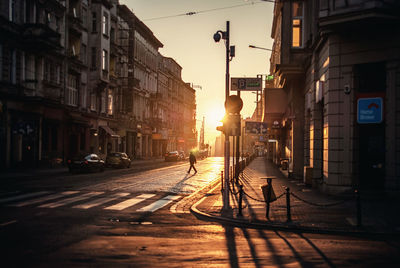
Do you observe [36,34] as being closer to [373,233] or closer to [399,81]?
[399,81]

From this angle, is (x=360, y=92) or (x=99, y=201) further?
(x=360, y=92)

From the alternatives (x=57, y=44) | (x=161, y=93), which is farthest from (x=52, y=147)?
(x=161, y=93)

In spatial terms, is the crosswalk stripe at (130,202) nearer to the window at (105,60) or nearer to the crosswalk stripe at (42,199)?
the crosswalk stripe at (42,199)

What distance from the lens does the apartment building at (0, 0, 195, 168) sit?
96.8 feet

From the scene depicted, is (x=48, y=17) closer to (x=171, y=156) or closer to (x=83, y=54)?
(x=83, y=54)

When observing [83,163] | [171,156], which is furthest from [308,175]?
[171,156]

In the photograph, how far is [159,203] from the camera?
584 inches

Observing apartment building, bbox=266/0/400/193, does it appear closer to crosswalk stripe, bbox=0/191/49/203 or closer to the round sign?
the round sign

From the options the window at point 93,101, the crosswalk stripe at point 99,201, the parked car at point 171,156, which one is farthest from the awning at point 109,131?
the crosswalk stripe at point 99,201

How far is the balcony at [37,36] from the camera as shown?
1193 inches

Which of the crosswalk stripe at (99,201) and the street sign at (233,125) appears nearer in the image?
the crosswalk stripe at (99,201)

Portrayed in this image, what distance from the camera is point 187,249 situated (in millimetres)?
7977

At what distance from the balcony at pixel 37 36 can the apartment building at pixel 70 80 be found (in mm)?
65

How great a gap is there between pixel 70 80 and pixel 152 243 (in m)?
33.4
